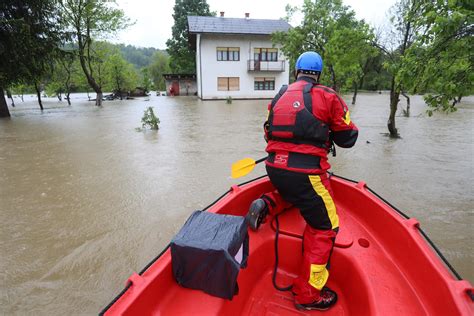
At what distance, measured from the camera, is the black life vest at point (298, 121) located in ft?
6.63

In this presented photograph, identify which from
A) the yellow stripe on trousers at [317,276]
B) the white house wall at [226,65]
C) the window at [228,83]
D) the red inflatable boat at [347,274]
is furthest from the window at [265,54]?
the yellow stripe on trousers at [317,276]

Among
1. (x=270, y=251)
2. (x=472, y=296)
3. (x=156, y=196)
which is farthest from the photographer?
(x=156, y=196)

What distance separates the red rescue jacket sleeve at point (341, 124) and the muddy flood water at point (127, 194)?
1.94 m

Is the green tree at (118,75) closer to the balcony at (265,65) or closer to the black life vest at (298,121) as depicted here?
the balcony at (265,65)

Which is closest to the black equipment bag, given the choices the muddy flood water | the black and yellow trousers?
the black and yellow trousers

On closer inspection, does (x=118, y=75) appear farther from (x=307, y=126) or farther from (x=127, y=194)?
(x=307, y=126)

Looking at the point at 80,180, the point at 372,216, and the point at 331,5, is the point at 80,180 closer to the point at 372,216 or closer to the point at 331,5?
the point at 372,216

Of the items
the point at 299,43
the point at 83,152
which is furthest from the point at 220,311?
the point at 299,43

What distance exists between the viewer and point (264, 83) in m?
25.5

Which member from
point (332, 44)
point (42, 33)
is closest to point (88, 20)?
point (42, 33)

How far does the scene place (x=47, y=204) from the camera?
4.16 metres

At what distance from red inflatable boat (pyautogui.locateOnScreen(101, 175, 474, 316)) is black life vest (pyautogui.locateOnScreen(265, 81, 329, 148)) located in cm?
80

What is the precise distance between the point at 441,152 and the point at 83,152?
9455 mm

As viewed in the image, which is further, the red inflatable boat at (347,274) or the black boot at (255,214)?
the black boot at (255,214)
